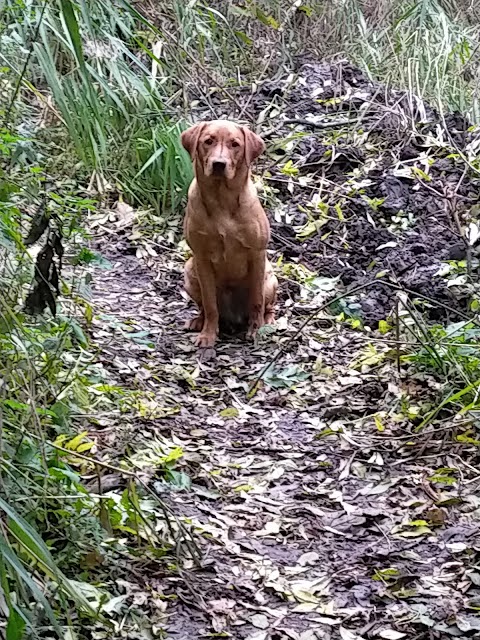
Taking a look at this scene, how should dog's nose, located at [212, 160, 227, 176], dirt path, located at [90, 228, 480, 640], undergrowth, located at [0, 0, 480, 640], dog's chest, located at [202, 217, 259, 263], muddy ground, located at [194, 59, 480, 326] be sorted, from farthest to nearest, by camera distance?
muddy ground, located at [194, 59, 480, 326], dog's chest, located at [202, 217, 259, 263], dog's nose, located at [212, 160, 227, 176], dirt path, located at [90, 228, 480, 640], undergrowth, located at [0, 0, 480, 640]

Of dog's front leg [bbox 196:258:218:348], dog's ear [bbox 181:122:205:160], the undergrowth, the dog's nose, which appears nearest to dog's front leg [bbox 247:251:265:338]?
dog's front leg [bbox 196:258:218:348]

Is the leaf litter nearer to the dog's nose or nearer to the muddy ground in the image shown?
the muddy ground

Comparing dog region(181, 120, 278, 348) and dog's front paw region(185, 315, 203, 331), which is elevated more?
dog region(181, 120, 278, 348)

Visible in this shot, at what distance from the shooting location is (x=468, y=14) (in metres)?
6.63

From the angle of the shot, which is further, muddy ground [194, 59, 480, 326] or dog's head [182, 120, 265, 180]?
muddy ground [194, 59, 480, 326]

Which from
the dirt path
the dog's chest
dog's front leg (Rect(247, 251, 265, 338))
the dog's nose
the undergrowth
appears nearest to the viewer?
the undergrowth

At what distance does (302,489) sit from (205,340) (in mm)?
1252

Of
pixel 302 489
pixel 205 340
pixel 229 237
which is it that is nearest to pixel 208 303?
pixel 205 340

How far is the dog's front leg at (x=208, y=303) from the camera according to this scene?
401cm

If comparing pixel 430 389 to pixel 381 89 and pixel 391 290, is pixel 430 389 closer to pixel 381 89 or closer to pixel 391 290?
pixel 391 290

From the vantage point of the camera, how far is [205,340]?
4051 millimetres

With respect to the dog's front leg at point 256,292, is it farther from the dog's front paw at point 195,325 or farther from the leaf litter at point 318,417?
the dog's front paw at point 195,325

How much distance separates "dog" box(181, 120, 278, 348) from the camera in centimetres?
386

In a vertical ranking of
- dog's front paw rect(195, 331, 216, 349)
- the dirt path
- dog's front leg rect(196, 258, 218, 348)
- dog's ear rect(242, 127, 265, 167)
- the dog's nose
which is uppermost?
dog's ear rect(242, 127, 265, 167)
